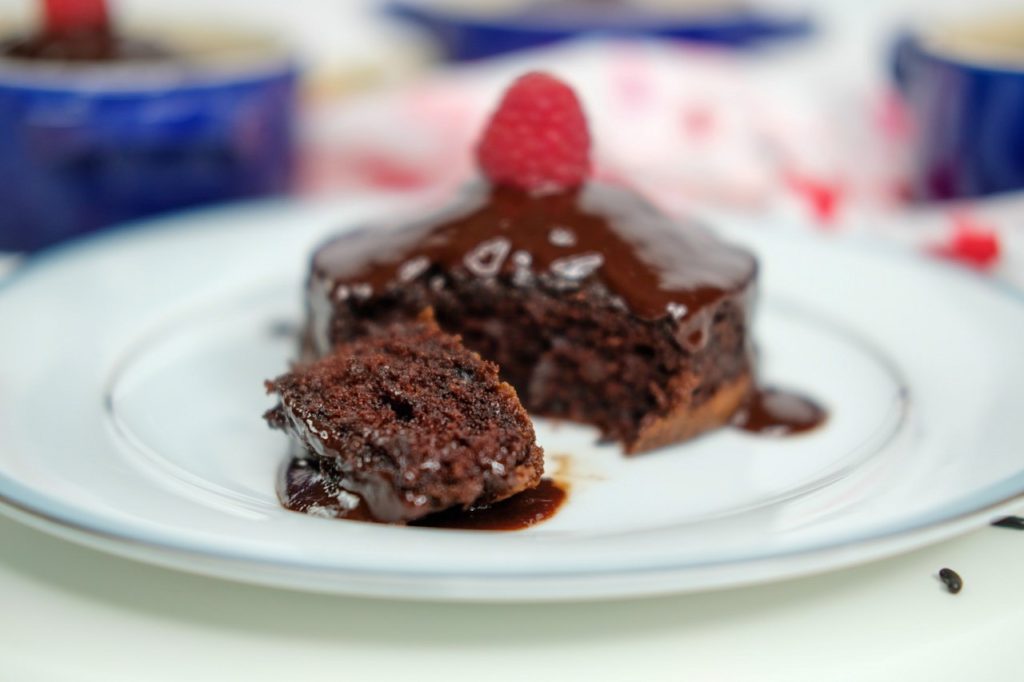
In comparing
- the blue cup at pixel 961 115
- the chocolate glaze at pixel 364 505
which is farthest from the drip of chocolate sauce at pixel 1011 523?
the blue cup at pixel 961 115

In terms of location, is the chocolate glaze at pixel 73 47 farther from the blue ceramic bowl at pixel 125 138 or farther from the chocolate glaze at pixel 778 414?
the chocolate glaze at pixel 778 414

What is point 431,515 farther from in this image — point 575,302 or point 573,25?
point 573,25

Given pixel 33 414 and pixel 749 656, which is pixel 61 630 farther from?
pixel 749 656

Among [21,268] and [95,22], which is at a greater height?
[95,22]

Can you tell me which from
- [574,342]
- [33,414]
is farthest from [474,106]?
[33,414]

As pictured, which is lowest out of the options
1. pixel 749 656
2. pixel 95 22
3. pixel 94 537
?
pixel 749 656

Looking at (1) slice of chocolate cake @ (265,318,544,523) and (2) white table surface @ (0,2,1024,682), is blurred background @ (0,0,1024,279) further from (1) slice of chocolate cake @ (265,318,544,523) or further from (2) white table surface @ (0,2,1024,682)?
(2) white table surface @ (0,2,1024,682)
